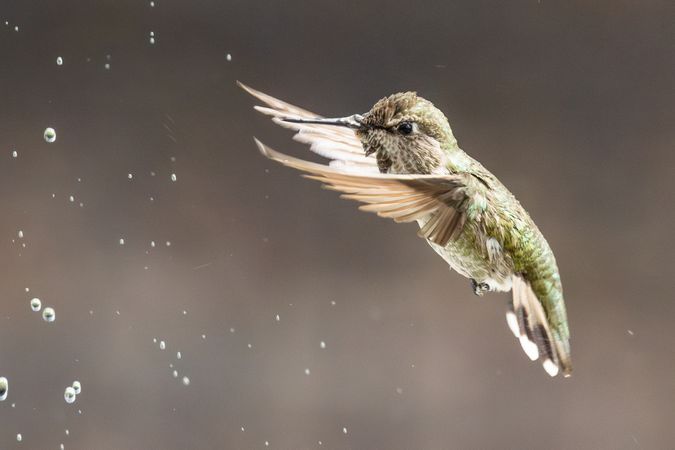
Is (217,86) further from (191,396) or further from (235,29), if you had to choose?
(191,396)

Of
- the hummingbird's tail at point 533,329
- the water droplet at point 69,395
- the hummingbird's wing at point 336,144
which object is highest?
the hummingbird's wing at point 336,144

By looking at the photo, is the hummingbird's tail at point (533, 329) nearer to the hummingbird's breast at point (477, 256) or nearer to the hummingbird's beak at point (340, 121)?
the hummingbird's breast at point (477, 256)

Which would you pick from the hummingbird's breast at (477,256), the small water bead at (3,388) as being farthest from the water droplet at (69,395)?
the hummingbird's breast at (477,256)

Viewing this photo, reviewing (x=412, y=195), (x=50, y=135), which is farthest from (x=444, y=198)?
(x=50, y=135)

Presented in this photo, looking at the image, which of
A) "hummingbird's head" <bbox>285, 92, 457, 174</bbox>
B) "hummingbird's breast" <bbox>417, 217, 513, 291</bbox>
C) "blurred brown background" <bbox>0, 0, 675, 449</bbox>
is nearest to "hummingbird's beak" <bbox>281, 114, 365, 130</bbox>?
"hummingbird's head" <bbox>285, 92, 457, 174</bbox>

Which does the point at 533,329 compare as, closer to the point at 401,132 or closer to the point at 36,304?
the point at 401,132

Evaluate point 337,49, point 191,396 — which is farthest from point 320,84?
point 191,396

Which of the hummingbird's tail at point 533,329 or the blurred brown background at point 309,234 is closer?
the hummingbird's tail at point 533,329
